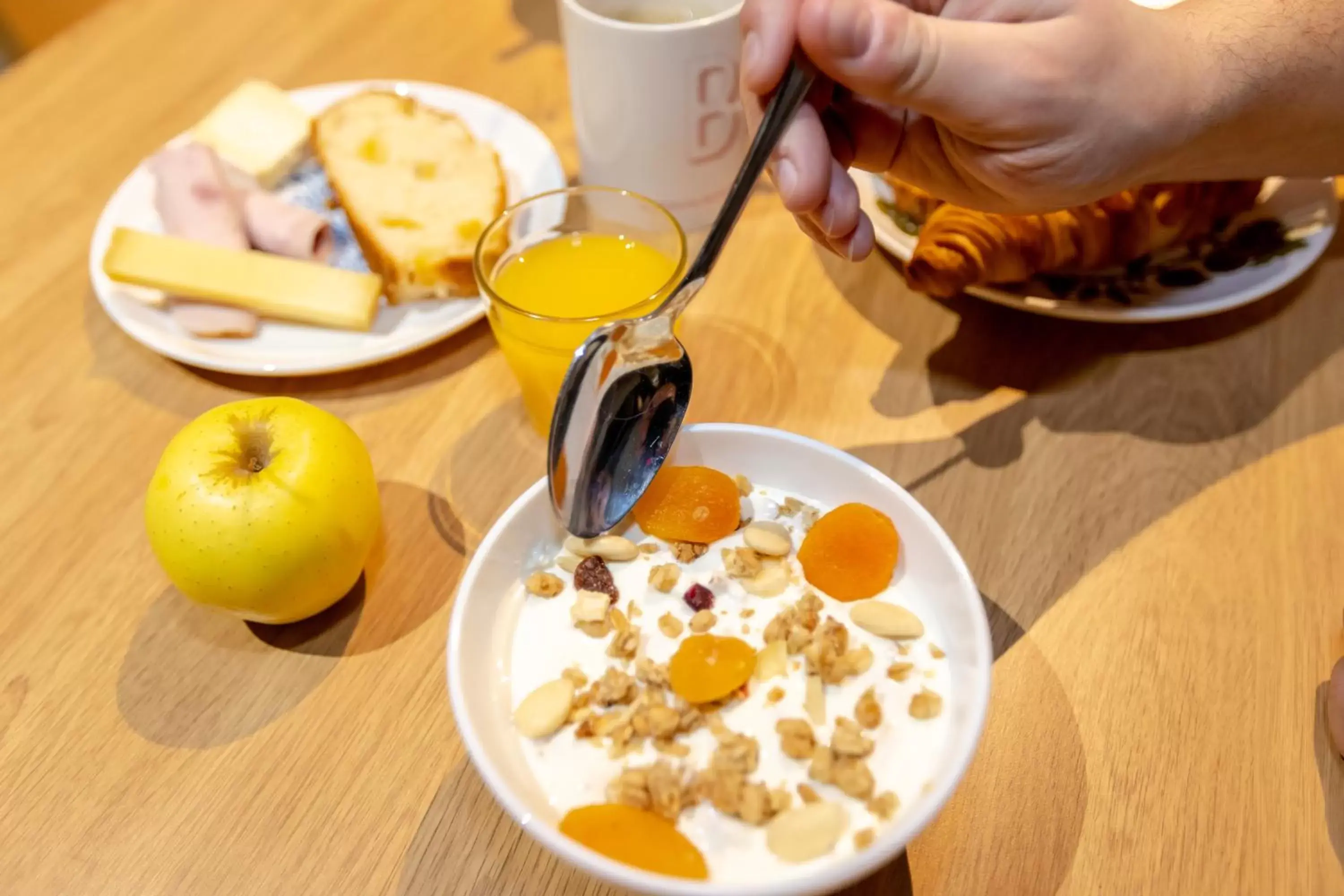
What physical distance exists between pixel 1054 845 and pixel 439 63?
1.33m

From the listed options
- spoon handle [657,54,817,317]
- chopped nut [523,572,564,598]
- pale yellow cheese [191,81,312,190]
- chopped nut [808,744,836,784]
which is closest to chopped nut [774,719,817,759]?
chopped nut [808,744,836,784]

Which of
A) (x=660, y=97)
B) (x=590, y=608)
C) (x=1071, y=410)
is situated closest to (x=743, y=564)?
(x=590, y=608)

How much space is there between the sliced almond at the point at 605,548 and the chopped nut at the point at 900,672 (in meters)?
0.23

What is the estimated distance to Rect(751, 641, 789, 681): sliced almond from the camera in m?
0.70

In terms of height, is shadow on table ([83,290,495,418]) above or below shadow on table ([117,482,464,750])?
above

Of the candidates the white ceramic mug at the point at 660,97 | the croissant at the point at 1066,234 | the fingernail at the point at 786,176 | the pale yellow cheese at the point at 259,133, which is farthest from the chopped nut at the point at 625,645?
the pale yellow cheese at the point at 259,133

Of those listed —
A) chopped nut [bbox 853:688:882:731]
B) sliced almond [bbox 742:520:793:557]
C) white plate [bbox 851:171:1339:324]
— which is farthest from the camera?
white plate [bbox 851:171:1339:324]

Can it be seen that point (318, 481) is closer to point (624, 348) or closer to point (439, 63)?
point (624, 348)

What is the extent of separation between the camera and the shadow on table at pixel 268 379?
1.02m

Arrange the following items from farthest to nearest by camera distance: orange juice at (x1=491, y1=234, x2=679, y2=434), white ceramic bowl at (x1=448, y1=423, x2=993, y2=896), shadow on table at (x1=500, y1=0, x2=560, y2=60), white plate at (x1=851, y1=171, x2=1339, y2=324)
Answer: shadow on table at (x1=500, y1=0, x2=560, y2=60), white plate at (x1=851, y1=171, x2=1339, y2=324), orange juice at (x1=491, y1=234, x2=679, y2=434), white ceramic bowl at (x1=448, y1=423, x2=993, y2=896)

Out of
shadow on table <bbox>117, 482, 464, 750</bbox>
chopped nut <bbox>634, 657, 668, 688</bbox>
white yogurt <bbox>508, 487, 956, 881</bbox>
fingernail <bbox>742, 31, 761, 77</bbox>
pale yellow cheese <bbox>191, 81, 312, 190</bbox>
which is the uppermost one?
fingernail <bbox>742, 31, 761, 77</bbox>

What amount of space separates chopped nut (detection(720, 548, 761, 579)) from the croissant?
397 mm

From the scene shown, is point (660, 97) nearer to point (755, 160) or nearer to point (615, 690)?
point (755, 160)

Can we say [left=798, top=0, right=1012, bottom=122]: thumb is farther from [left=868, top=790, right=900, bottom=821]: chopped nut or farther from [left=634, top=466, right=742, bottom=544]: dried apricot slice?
[left=868, top=790, right=900, bottom=821]: chopped nut
